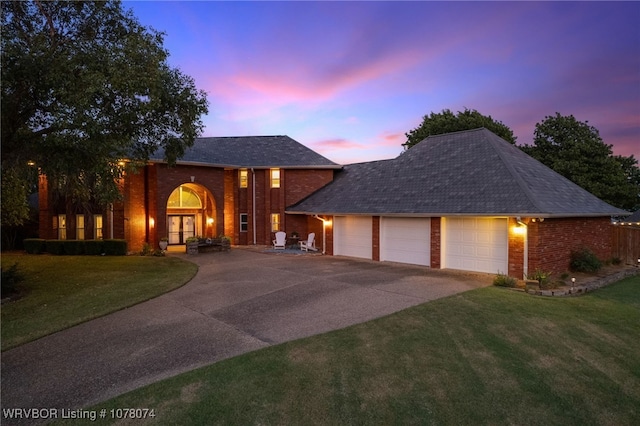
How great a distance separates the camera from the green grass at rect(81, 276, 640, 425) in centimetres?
421

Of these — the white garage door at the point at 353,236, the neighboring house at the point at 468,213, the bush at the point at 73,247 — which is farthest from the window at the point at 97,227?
the white garage door at the point at 353,236

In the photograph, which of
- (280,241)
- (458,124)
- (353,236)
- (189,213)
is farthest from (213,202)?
(458,124)

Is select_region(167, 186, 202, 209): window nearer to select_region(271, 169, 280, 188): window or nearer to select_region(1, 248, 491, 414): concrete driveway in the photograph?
select_region(271, 169, 280, 188): window

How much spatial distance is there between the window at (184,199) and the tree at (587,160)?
30009mm

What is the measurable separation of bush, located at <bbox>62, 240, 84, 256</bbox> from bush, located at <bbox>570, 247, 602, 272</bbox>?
25643 millimetres

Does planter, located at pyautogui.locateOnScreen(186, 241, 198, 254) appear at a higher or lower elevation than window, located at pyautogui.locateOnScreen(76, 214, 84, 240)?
lower

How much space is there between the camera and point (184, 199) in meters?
24.2

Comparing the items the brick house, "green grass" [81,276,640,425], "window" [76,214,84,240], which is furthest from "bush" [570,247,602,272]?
"window" [76,214,84,240]

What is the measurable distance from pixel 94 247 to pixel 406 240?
1814 centimetres

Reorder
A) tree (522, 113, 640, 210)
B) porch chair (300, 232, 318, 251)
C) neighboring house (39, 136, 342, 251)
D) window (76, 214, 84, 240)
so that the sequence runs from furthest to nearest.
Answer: tree (522, 113, 640, 210)
window (76, 214, 84, 240)
neighboring house (39, 136, 342, 251)
porch chair (300, 232, 318, 251)

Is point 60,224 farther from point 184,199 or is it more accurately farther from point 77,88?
point 77,88

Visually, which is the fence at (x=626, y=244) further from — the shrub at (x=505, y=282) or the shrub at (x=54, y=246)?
the shrub at (x=54, y=246)

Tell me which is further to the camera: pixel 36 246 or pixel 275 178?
pixel 275 178

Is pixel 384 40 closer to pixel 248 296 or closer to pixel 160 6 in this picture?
pixel 160 6
